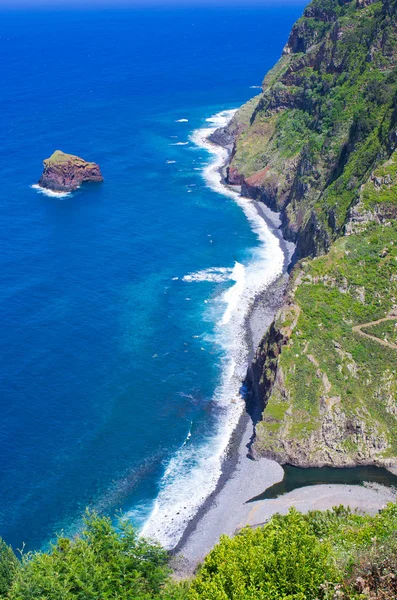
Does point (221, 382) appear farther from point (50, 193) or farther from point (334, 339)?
point (50, 193)

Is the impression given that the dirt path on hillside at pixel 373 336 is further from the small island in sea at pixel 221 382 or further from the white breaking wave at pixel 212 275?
the white breaking wave at pixel 212 275

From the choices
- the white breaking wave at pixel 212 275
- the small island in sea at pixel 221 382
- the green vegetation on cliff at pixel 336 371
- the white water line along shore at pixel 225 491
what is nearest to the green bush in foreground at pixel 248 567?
the small island in sea at pixel 221 382

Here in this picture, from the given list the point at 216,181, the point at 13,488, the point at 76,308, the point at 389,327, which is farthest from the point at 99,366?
the point at 216,181

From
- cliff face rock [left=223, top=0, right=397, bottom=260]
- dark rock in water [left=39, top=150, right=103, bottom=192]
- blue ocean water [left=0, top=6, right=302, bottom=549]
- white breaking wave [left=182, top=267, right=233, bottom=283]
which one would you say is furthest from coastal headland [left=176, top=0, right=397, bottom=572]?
dark rock in water [left=39, top=150, right=103, bottom=192]

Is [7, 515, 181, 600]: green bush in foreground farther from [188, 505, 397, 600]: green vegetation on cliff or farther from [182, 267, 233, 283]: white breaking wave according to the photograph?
[182, 267, 233, 283]: white breaking wave

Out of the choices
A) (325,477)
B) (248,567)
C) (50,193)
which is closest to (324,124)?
(50,193)

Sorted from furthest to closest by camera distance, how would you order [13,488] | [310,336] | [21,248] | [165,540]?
[21,248] → [310,336] → [13,488] → [165,540]

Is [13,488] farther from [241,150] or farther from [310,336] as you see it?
[241,150]

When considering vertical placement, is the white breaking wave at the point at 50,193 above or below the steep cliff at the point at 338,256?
below
